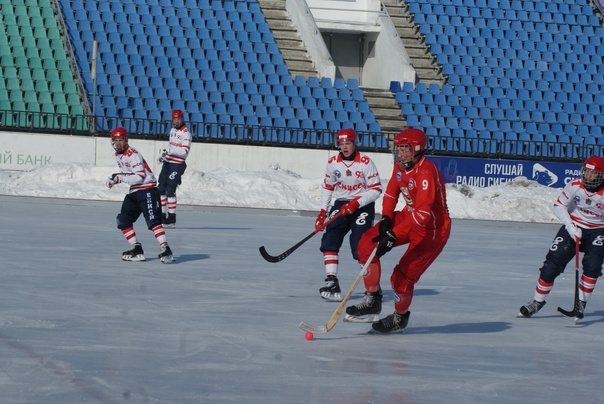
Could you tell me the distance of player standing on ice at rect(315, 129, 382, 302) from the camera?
1074 centimetres

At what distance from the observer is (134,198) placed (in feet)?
44.0

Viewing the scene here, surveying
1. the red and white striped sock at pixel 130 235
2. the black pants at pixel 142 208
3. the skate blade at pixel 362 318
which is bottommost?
the skate blade at pixel 362 318

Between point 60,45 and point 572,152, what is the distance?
14533mm

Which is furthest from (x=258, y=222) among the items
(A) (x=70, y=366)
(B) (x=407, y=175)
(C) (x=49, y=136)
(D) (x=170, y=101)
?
(A) (x=70, y=366)

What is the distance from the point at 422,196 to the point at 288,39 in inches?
1069

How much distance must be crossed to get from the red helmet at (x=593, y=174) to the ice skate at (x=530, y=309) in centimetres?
112

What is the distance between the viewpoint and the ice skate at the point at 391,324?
8.66m

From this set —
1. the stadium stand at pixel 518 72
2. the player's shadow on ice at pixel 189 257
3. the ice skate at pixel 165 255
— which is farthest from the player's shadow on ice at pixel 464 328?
the stadium stand at pixel 518 72

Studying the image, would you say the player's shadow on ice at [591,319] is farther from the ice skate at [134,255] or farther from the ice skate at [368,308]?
the ice skate at [134,255]

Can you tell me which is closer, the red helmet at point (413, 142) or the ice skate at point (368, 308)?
the red helmet at point (413, 142)

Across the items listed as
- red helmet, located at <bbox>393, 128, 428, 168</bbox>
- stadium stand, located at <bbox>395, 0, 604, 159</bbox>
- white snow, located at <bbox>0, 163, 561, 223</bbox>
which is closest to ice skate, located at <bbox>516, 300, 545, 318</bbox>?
red helmet, located at <bbox>393, 128, 428, 168</bbox>

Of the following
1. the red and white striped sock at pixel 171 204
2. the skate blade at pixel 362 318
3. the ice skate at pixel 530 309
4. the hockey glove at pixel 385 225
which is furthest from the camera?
the red and white striped sock at pixel 171 204

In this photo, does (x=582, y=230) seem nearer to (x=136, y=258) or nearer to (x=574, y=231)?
(x=574, y=231)

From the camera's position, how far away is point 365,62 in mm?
38094
